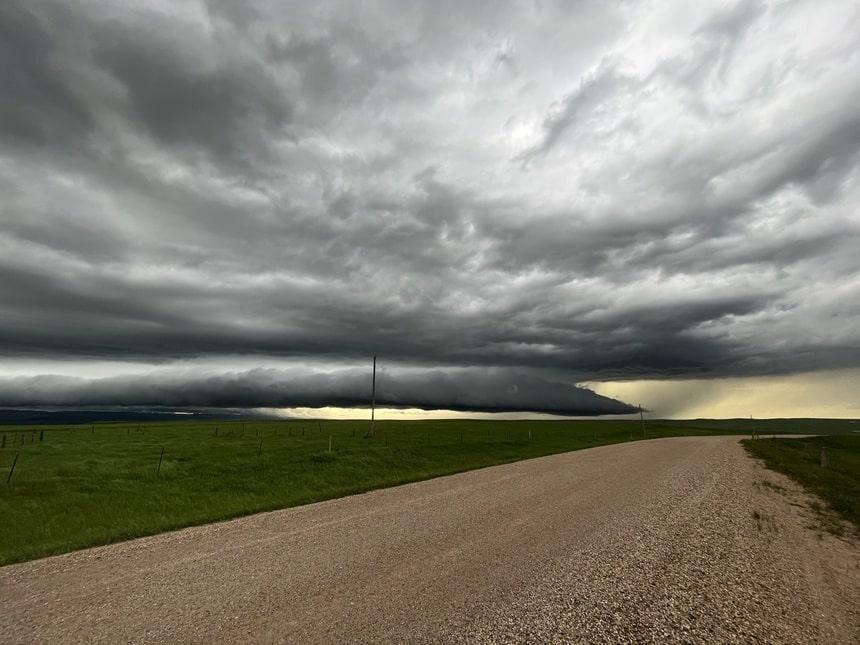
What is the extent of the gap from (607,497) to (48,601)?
19041mm

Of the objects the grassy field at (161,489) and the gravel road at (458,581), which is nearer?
the gravel road at (458,581)

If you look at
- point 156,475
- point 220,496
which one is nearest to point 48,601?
point 220,496

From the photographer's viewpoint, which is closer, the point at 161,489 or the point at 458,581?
the point at 458,581

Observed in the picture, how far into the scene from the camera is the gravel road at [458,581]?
7.98 m

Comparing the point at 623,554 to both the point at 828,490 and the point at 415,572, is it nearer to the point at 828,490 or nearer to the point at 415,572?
the point at 415,572

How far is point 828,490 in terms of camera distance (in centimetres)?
2341

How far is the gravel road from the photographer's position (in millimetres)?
7980

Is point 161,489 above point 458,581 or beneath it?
beneath

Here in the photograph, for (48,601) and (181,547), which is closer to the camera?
(48,601)

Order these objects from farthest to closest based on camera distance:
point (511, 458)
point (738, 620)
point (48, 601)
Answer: point (511, 458) → point (48, 601) → point (738, 620)

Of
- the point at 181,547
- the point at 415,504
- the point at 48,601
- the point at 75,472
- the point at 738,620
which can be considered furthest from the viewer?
the point at 75,472

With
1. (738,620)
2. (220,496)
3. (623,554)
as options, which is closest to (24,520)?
(220,496)

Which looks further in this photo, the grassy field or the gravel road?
the grassy field

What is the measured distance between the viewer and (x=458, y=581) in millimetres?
10031
